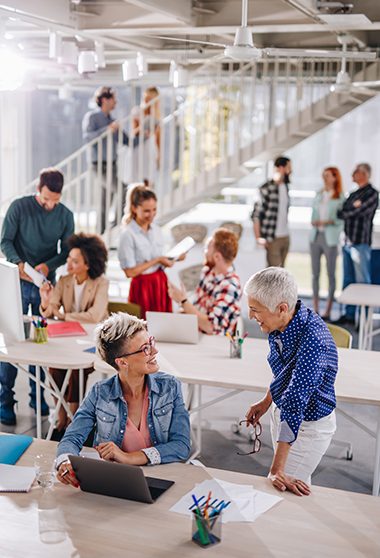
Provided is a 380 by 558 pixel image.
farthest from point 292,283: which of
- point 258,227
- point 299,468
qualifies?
point 258,227

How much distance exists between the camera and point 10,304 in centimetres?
426

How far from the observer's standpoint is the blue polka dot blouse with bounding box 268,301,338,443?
2898 mm

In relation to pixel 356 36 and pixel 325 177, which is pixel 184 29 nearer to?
pixel 356 36

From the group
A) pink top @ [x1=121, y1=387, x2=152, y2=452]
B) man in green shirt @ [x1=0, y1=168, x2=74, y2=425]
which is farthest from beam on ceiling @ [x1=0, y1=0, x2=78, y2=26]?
pink top @ [x1=121, y1=387, x2=152, y2=452]

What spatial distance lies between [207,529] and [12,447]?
100 centimetres

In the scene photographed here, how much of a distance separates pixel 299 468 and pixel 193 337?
149 centimetres

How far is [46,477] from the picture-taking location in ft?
8.89

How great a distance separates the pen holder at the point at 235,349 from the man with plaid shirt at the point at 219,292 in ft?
1.49

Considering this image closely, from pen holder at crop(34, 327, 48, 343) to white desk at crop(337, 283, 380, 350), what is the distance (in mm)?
2478

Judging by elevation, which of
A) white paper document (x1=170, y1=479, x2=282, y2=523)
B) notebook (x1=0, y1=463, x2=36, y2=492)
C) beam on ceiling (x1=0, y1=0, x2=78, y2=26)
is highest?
beam on ceiling (x1=0, y1=0, x2=78, y2=26)

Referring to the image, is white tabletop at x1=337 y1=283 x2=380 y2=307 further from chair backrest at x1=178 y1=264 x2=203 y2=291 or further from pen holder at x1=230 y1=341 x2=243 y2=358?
pen holder at x1=230 y1=341 x2=243 y2=358

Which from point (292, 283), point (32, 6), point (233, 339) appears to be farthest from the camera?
point (32, 6)

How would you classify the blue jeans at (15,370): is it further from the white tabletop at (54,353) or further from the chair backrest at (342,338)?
the chair backrest at (342,338)

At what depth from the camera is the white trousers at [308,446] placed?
311 centimetres
